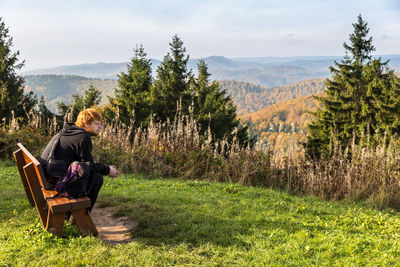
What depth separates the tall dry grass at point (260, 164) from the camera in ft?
22.3

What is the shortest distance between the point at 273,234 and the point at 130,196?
254cm

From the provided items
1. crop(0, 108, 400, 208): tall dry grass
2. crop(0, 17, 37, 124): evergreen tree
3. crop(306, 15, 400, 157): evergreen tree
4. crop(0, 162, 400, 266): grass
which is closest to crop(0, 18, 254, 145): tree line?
crop(0, 17, 37, 124): evergreen tree

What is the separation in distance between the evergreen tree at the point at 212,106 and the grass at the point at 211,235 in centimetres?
1837

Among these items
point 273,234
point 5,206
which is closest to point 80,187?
point 5,206

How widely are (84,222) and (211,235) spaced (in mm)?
1455

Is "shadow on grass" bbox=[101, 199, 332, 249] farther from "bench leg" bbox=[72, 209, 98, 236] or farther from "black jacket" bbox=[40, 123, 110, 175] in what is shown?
"black jacket" bbox=[40, 123, 110, 175]

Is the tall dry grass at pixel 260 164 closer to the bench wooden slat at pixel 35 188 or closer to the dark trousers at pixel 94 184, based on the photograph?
the dark trousers at pixel 94 184

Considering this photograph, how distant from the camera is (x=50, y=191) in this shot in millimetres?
3604

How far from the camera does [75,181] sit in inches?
137

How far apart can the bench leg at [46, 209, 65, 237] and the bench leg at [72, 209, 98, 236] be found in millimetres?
152

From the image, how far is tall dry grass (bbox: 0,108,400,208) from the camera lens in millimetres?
6793

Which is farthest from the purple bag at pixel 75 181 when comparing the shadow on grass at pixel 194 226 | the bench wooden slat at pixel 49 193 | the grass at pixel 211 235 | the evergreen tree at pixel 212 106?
the evergreen tree at pixel 212 106

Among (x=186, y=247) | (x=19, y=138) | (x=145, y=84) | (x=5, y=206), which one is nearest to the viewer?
(x=186, y=247)

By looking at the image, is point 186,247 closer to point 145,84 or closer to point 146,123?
point 146,123
